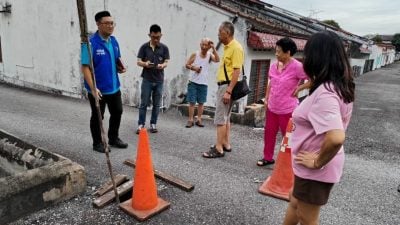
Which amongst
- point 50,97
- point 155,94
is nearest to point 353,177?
point 155,94

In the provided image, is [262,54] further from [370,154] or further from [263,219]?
[263,219]

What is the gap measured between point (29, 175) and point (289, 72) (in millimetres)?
3149

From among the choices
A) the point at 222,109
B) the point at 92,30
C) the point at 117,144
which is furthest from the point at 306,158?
the point at 92,30

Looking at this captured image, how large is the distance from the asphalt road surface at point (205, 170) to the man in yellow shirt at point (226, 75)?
0.35 metres

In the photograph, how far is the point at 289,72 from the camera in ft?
13.2

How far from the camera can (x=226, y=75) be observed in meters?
4.45

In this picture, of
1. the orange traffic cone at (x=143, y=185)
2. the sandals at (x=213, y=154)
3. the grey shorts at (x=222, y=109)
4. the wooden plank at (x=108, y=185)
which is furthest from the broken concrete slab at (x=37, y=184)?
the grey shorts at (x=222, y=109)

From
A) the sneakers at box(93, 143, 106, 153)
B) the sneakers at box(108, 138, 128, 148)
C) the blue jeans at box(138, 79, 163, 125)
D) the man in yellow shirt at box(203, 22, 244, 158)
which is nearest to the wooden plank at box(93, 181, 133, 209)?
Answer: the sneakers at box(93, 143, 106, 153)

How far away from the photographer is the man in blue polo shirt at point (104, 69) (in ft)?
13.6

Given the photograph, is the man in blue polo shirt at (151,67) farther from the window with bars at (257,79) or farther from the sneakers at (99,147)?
the window with bars at (257,79)

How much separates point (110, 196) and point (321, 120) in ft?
7.82

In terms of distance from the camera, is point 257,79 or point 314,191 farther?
point 257,79

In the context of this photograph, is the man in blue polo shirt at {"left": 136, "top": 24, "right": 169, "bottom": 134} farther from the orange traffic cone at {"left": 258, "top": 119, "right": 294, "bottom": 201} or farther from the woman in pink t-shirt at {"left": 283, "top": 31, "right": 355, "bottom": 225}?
the woman in pink t-shirt at {"left": 283, "top": 31, "right": 355, "bottom": 225}

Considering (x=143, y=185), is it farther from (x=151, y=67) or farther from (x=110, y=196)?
(x=151, y=67)
